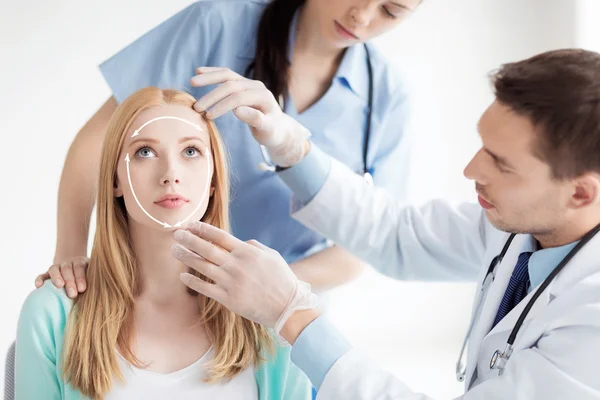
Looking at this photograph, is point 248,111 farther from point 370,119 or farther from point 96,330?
point 96,330

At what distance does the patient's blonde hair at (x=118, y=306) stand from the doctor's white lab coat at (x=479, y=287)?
0.21 m

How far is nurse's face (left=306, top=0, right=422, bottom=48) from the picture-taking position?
6.07 ft

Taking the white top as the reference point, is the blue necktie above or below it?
below

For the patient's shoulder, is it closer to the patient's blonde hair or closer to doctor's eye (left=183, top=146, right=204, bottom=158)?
the patient's blonde hair

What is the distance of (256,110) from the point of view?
5.80 feet

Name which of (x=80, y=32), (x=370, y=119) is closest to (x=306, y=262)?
(x=370, y=119)

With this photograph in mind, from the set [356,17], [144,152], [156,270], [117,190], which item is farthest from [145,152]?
[356,17]

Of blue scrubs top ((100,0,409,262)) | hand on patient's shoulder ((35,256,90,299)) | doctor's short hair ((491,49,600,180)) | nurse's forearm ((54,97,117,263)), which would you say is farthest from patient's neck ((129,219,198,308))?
doctor's short hair ((491,49,600,180))

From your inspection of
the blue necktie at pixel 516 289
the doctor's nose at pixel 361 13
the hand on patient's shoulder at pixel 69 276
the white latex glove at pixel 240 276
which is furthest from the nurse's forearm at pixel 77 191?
the blue necktie at pixel 516 289

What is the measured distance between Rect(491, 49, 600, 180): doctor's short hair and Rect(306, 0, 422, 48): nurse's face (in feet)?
1.56

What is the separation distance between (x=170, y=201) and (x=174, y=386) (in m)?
0.35

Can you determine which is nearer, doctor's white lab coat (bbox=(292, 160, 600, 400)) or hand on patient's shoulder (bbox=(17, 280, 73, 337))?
doctor's white lab coat (bbox=(292, 160, 600, 400))

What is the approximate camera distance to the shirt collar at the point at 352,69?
77.7 inches

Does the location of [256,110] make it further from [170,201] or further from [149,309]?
[149,309]
